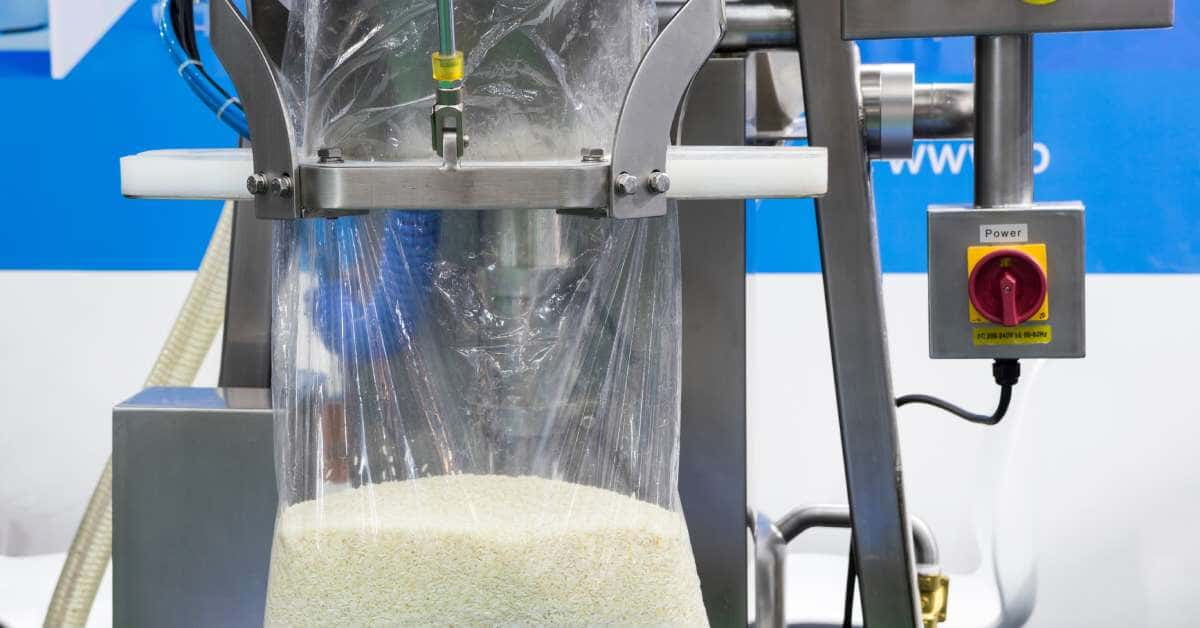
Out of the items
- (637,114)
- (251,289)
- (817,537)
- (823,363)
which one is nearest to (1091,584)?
(817,537)

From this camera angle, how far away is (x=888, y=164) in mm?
2250

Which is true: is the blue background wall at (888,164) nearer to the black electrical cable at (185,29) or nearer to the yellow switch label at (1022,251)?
the yellow switch label at (1022,251)

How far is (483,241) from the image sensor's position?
0.67m

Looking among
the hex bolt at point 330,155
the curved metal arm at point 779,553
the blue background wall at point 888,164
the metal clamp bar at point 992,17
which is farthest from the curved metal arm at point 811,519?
the blue background wall at point 888,164

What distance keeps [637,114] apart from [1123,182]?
185 centimetres

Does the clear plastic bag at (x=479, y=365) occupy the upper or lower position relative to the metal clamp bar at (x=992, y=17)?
lower

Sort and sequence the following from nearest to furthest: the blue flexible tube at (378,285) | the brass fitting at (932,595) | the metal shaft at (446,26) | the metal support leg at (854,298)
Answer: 1. the metal shaft at (446,26)
2. the blue flexible tube at (378,285)
3. the metal support leg at (854,298)
4. the brass fitting at (932,595)

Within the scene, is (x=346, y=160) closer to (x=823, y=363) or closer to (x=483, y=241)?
(x=483, y=241)

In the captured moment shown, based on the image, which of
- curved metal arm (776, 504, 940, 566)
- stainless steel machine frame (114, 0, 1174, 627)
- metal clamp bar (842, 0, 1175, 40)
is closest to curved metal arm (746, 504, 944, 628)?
curved metal arm (776, 504, 940, 566)

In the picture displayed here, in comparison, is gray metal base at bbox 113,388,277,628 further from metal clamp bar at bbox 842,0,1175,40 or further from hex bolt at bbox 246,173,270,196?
metal clamp bar at bbox 842,0,1175,40

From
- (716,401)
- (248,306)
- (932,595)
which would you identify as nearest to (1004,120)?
(716,401)

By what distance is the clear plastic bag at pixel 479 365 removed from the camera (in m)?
0.64

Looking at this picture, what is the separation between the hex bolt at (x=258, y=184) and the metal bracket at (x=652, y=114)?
17 cm

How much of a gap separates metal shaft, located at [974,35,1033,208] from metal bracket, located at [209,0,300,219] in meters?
0.46
